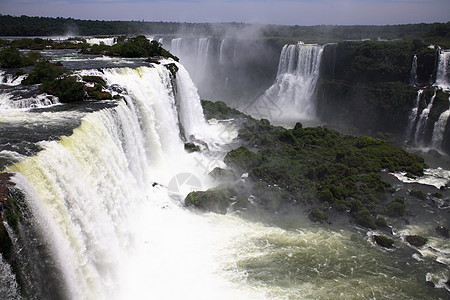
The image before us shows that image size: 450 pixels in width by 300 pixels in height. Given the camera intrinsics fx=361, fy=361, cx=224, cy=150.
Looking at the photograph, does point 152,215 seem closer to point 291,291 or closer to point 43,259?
point 291,291

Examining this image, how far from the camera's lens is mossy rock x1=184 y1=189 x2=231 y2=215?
15500mm

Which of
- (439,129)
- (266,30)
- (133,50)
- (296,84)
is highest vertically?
(266,30)

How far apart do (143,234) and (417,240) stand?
1036cm

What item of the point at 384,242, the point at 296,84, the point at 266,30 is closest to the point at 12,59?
the point at 384,242

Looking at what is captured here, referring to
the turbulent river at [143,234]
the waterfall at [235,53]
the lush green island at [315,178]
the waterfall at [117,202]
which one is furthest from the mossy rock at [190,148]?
the waterfall at [235,53]

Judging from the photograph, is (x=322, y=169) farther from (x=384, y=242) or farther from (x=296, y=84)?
(x=296, y=84)

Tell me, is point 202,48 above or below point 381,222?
above

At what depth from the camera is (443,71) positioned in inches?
1064

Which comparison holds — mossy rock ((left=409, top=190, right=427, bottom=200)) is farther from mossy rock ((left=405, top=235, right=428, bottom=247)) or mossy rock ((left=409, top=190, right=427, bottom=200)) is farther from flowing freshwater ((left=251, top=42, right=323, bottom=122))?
flowing freshwater ((left=251, top=42, right=323, bottom=122))

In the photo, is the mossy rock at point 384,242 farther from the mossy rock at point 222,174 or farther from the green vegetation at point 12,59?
the green vegetation at point 12,59

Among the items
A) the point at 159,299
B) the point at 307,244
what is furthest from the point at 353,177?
the point at 159,299

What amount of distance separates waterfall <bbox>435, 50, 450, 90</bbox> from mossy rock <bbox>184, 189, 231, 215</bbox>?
20799mm

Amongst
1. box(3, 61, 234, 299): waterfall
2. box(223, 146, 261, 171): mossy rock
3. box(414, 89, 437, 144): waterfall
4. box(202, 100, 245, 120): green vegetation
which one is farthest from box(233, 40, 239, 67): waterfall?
box(223, 146, 261, 171): mossy rock

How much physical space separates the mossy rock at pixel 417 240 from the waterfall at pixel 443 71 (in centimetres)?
1740
